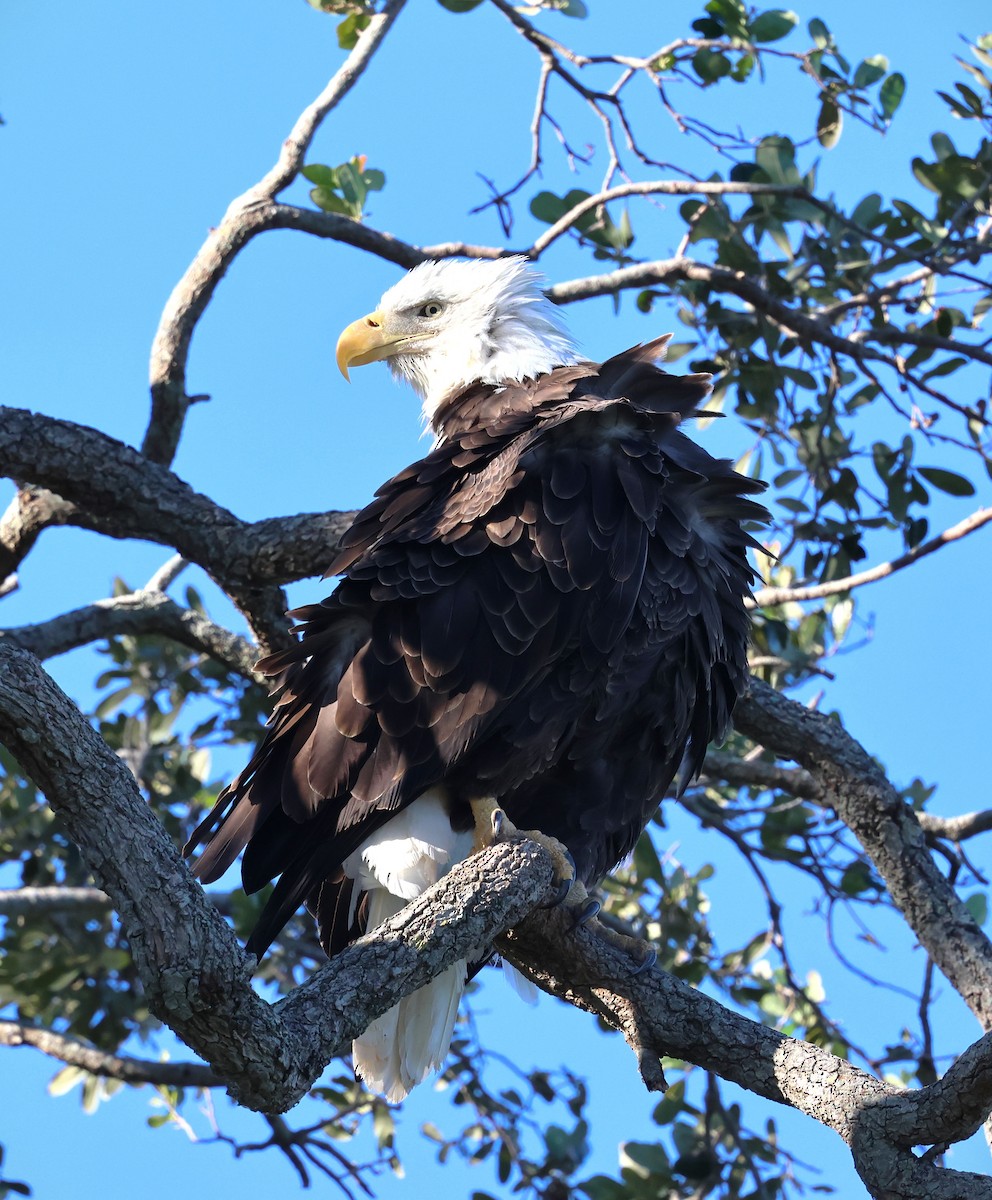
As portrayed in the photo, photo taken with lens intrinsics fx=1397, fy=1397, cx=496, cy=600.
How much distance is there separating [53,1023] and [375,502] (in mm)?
3117

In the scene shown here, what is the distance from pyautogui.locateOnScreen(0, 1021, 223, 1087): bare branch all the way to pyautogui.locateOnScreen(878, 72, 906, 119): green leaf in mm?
4088

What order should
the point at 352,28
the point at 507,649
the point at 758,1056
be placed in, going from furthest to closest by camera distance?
the point at 352,28, the point at 507,649, the point at 758,1056

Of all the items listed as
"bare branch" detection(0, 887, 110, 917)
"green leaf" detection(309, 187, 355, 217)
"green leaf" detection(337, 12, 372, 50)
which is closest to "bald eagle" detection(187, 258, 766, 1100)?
"green leaf" detection(309, 187, 355, 217)

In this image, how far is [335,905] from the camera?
3.70 m

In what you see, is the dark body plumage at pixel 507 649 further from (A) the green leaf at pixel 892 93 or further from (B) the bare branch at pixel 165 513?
(A) the green leaf at pixel 892 93

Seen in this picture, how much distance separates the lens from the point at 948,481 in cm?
475

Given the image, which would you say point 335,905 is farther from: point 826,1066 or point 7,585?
point 7,585

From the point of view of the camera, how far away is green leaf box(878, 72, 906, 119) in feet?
16.1

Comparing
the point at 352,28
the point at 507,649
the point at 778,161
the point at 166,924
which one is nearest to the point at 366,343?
the point at 352,28

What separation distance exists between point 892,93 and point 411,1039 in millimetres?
3570

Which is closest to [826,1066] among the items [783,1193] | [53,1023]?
[783,1193]

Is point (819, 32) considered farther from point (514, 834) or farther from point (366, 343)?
point (514, 834)

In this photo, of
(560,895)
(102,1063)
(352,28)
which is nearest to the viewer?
(560,895)

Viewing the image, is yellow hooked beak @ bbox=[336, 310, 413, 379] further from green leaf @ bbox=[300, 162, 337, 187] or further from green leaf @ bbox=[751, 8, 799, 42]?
green leaf @ bbox=[751, 8, 799, 42]
